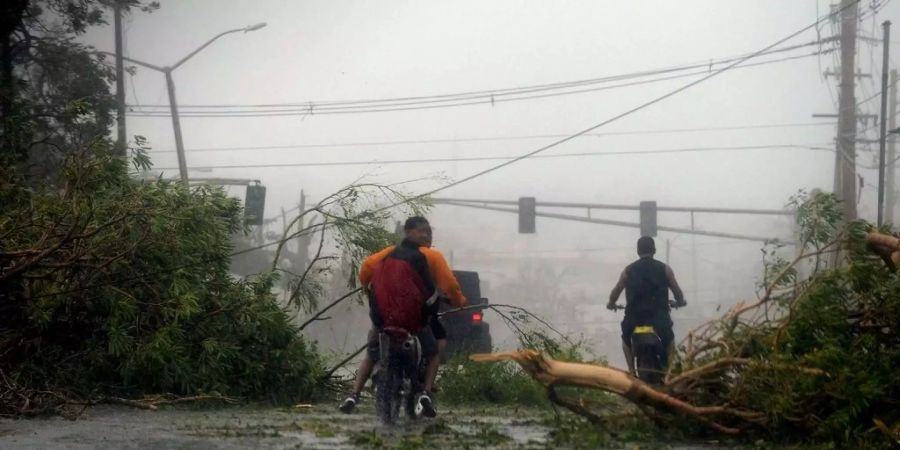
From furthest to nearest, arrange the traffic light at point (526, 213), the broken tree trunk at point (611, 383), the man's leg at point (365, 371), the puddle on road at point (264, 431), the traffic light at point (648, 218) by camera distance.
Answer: the traffic light at point (648, 218)
the traffic light at point (526, 213)
the man's leg at point (365, 371)
the broken tree trunk at point (611, 383)
the puddle on road at point (264, 431)

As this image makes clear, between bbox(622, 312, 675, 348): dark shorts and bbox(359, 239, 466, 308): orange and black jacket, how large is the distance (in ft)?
8.17

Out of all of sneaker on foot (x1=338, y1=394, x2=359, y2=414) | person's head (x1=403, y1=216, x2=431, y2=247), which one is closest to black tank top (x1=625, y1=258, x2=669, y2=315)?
person's head (x1=403, y1=216, x2=431, y2=247)

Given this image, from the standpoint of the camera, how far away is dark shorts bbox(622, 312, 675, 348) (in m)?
10.8

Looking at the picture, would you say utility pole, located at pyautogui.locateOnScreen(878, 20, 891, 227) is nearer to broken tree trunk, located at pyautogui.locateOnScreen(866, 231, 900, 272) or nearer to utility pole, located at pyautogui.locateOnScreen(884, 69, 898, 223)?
utility pole, located at pyautogui.locateOnScreen(884, 69, 898, 223)

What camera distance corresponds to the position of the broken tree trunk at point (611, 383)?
23.5 ft

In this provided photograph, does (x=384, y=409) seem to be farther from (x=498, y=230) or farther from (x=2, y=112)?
(x=498, y=230)

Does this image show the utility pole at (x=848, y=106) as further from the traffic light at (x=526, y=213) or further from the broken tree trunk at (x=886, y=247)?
the broken tree trunk at (x=886, y=247)

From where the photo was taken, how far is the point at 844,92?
24969 millimetres

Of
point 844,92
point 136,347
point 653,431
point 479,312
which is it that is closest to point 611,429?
point 653,431

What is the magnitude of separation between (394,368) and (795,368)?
312cm

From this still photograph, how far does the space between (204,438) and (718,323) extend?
368 centimetres

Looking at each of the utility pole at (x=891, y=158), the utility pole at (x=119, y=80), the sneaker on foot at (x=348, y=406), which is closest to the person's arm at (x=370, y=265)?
the sneaker on foot at (x=348, y=406)

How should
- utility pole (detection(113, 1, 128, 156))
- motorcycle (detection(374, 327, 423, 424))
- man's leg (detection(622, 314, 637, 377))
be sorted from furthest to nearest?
utility pole (detection(113, 1, 128, 156))
man's leg (detection(622, 314, 637, 377))
motorcycle (detection(374, 327, 423, 424))

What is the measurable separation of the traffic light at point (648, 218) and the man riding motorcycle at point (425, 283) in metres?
23.0
